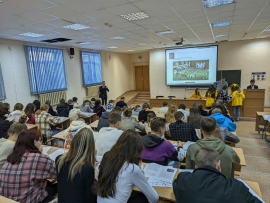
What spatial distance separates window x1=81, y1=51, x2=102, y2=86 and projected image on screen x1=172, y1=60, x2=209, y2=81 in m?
4.22

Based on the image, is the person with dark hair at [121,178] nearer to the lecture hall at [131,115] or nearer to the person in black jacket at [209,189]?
the lecture hall at [131,115]

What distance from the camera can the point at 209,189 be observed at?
3.64ft

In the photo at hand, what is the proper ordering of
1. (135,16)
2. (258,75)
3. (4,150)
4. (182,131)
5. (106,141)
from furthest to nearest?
(258,75) → (135,16) → (182,131) → (106,141) → (4,150)

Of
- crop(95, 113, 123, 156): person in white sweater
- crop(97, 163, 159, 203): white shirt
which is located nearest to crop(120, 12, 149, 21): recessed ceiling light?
crop(95, 113, 123, 156): person in white sweater

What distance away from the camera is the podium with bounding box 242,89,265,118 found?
Answer: 6.85 m

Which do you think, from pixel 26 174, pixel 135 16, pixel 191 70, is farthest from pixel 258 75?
pixel 26 174

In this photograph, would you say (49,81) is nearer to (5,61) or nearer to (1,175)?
(5,61)

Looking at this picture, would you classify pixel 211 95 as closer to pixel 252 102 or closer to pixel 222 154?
pixel 252 102

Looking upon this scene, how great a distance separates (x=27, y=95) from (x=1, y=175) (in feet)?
19.1

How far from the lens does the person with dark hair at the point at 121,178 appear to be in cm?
142

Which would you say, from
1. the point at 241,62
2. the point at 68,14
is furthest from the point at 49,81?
the point at 241,62

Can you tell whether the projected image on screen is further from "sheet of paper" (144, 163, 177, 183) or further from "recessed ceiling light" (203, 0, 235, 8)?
"sheet of paper" (144, 163, 177, 183)

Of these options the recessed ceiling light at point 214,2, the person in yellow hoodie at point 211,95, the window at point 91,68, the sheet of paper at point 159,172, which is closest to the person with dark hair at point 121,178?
the sheet of paper at point 159,172

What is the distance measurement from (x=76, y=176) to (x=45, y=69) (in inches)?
268
